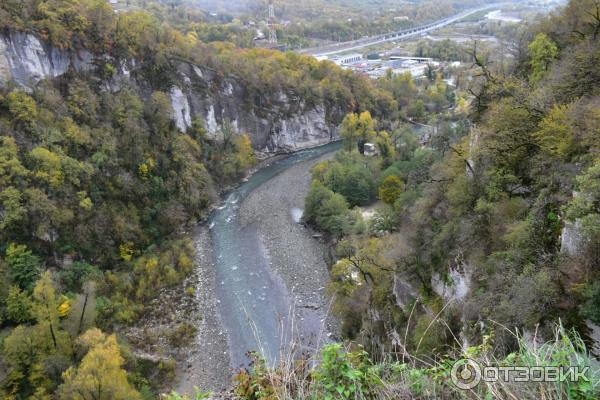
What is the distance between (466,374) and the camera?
406cm

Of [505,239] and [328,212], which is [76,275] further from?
[505,239]

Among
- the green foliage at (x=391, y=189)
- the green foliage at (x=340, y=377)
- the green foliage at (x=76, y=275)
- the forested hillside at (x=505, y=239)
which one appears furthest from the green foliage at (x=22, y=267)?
the green foliage at (x=340, y=377)

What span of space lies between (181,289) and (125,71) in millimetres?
20326

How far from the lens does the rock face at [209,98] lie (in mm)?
29266

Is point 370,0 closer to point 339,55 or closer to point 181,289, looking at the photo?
point 339,55

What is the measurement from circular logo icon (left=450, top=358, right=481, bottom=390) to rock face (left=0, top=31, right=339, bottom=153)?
1257 inches

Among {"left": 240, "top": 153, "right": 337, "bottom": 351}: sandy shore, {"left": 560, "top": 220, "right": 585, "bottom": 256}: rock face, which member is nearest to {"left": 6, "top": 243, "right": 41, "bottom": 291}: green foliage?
{"left": 240, "top": 153, "right": 337, "bottom": 351}: sandy shore

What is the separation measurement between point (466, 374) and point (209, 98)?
4216 cm

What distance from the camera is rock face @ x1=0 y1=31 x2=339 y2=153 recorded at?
29266mm

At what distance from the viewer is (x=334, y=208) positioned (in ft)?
100

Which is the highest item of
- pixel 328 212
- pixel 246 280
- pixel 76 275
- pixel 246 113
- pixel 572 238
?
pixel 572 238

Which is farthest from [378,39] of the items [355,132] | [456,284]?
[456,284]

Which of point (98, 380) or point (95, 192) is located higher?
point (95, 192)

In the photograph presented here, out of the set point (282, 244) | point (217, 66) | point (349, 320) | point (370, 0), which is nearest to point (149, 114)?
point (217, 66)
